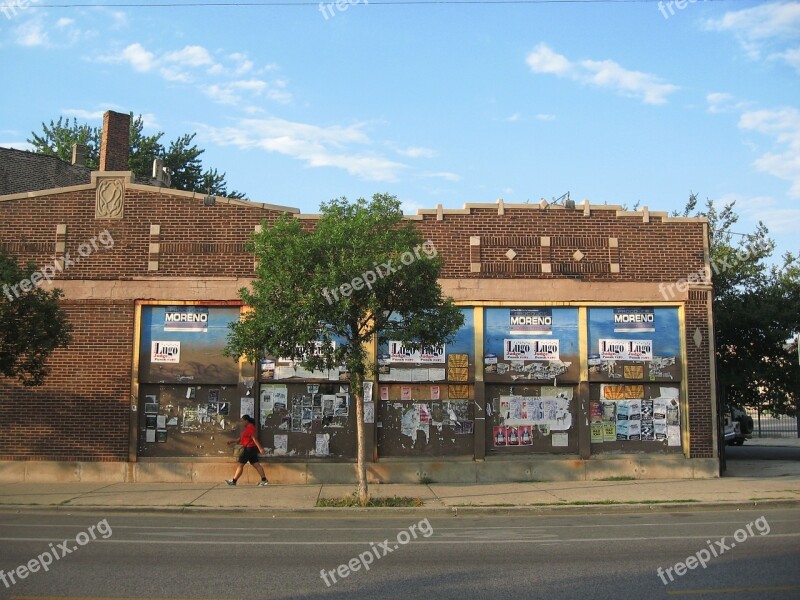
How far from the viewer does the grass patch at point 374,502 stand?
1403 centimetres

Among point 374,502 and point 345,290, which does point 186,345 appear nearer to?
point 345,290

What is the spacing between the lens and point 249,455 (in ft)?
53.1

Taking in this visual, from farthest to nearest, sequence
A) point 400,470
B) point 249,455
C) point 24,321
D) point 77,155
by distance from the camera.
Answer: point 77,155 → point 400,470 → point 249,455 → point 24,321

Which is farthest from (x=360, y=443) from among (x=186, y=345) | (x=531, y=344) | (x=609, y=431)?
(x=609, y=431)

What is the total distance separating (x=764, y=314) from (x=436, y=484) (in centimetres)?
1052

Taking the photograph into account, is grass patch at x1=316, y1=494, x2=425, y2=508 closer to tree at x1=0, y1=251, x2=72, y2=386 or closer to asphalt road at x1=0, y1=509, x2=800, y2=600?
asphalt road at x1=0, y1=509, x2=800, y2=600

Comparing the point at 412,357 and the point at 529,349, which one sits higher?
the point at 529,349

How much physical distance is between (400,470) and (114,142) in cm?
1506

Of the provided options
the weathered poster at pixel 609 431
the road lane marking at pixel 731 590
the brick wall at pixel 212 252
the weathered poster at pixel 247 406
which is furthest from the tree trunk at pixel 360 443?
the road lane marking at pixel 731 590

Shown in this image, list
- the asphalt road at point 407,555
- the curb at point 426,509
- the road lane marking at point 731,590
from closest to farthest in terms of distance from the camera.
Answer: the road lane marking at point 731,590
the asphalt road at point 407,555
the curb at point 426,509

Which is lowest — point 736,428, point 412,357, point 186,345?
point 736,428

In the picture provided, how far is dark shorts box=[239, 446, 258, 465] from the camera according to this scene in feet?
52.9

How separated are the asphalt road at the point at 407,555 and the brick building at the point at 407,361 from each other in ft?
13.0

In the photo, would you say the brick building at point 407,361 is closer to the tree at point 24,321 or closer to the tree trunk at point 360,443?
the tree at point 24,321
